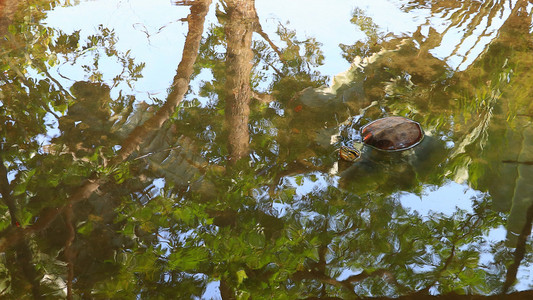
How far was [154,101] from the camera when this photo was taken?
99.4 inches

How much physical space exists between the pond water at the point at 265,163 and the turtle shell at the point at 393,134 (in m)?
0.04

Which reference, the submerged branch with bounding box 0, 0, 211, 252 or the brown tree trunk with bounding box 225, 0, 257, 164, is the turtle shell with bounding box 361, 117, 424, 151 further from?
the submerged branch with bounding box 0, 0, 211, 252

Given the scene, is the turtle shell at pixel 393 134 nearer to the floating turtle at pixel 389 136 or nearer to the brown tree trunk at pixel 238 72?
the floating turtle at pixel 389 136

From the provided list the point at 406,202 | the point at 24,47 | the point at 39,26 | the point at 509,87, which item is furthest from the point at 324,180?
the point at 39,26

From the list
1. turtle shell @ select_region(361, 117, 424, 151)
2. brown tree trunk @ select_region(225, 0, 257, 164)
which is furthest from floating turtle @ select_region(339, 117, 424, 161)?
brown tree trunk @ select_region(225, 0, 257, 164)

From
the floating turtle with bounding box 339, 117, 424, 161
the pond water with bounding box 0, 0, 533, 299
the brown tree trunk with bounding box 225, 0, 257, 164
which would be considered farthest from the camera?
the brown tree trunk with bounding box 225, 0, 257, 164

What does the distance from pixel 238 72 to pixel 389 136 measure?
1066 mm

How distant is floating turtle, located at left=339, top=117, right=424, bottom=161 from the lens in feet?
6.91

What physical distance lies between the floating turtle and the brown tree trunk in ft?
1.68

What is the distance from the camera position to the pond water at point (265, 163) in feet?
5.42

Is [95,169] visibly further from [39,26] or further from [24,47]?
[39,26]

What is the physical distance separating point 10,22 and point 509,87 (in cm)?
320

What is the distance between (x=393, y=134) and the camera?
2.13 metres

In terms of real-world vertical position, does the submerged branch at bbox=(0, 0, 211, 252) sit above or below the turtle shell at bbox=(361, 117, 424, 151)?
above
